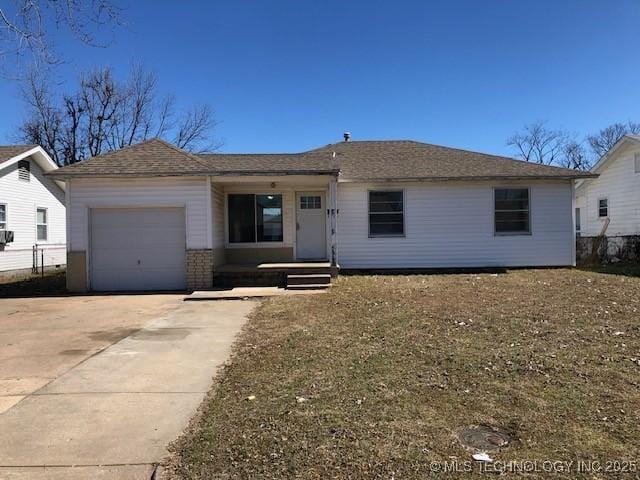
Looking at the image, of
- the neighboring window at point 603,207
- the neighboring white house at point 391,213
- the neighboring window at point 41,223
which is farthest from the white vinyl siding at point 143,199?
A: the neighboring window at point 603,207

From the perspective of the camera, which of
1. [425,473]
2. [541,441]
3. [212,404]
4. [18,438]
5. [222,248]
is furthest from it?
[222,248]

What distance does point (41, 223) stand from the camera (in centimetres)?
2050

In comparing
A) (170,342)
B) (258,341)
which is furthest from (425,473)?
(170,342)

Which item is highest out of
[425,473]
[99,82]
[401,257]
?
[99,82]

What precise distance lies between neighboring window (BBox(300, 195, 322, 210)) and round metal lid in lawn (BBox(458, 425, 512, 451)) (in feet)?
38.6

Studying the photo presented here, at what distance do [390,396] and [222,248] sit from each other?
1077 centimetres

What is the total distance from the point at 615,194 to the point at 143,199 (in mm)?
19361

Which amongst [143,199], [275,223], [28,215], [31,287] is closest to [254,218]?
[275,223]

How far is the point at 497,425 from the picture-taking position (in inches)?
147

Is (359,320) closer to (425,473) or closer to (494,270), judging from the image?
(425,473)

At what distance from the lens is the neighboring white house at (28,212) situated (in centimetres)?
1792

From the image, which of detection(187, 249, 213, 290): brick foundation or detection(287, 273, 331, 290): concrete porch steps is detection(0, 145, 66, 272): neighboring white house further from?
detection(287, 273, 331, 290): concrete porch steps

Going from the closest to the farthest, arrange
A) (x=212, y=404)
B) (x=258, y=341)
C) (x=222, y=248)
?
(x=212, y=404), (x=258, y=341), (x=222, y=248)

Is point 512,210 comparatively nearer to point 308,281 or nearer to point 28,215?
point 308,281
